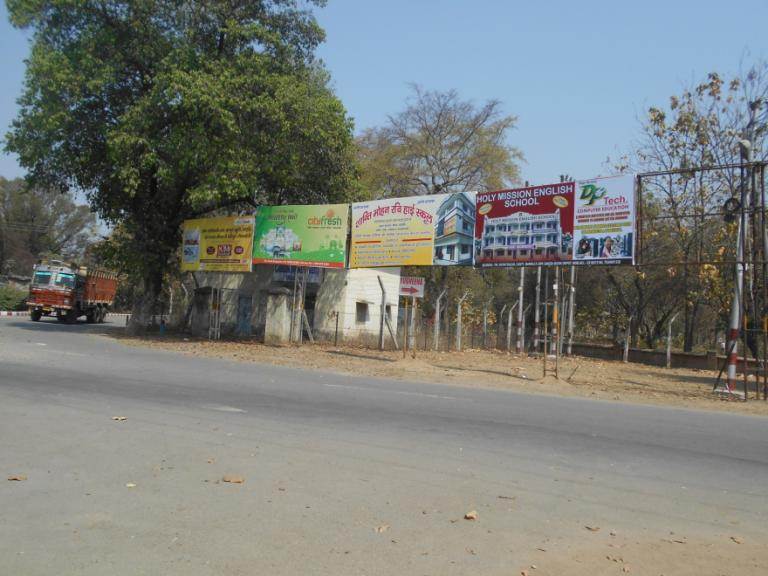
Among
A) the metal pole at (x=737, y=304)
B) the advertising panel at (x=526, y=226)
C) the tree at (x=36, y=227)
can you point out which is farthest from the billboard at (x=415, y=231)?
the tree at (x=36, y=227)

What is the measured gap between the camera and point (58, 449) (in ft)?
24.3

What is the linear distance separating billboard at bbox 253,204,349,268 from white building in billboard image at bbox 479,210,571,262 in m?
5.73

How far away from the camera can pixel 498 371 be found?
2131 centimetres

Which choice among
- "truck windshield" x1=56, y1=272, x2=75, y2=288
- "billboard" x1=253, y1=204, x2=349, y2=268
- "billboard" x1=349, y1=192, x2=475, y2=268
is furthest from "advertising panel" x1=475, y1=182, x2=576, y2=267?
"truck windshield" x1=56, y1=272, x2=75, y2=288

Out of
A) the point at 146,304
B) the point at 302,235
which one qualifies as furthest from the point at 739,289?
the point at 146,304

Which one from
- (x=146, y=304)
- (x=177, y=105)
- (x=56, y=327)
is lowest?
(x=56, y=327)

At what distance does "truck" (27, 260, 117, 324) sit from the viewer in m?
36.9

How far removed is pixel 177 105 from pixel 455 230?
10852mm

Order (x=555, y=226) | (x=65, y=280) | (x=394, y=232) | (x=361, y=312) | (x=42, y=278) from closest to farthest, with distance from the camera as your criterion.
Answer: (x=555, y=226) → (x=394, y=232) → (x=361, y=312) → (x=42, y=278) → (x=65, y=280)

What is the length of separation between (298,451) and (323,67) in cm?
3083

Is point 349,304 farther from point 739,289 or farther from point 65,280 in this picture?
point 739,289

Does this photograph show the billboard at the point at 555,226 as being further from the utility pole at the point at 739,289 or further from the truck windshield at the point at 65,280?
the truck windshield at the point at 65,280

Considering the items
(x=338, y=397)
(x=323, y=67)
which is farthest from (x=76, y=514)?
(x=323, y=67)

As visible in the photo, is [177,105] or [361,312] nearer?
[177,105]
